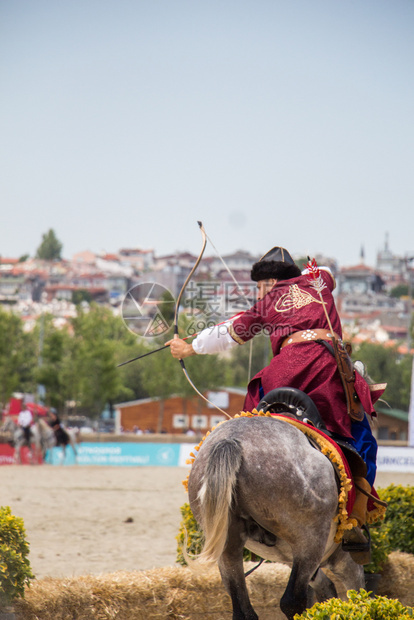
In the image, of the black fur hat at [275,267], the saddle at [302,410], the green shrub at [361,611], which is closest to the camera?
the green shrub at [361,611]

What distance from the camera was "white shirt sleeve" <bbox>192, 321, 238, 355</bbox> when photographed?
4.09 meters

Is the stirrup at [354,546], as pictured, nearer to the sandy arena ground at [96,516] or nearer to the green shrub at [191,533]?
the green shrub at [191,533]

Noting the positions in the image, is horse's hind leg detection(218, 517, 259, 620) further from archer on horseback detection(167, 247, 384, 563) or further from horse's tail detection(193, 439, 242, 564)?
archer on horseback detection(167, 247, 384, 563)

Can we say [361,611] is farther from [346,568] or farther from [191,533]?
[191,533]

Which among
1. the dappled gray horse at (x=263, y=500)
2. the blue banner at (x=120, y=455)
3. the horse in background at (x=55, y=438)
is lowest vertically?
the blue banner at (x=120, y=455)

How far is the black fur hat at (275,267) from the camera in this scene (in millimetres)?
4355

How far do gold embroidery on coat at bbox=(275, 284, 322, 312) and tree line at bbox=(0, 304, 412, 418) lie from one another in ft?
76.5

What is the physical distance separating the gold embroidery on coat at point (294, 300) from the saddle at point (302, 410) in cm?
53

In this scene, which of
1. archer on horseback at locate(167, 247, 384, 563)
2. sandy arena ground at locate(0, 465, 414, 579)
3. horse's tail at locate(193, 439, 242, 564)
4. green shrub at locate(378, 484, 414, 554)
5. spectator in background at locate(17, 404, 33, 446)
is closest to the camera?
horse's tail at locate(193, 439, 242, 564)

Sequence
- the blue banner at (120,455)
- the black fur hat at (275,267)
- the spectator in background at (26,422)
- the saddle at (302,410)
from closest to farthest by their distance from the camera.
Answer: the saddle at (302,410), the black fur hat at (275,267), the spectator in background at (26,422), the blue banner at (120,455)

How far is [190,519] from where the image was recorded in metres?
4.91

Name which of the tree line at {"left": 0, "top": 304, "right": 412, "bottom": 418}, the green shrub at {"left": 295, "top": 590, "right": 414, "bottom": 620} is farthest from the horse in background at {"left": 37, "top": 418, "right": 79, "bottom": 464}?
the green shrub at {"left": 295, "top": 590, "right": 414, "bottom": 620}

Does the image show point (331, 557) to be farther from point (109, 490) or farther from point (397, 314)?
point (397, 314)

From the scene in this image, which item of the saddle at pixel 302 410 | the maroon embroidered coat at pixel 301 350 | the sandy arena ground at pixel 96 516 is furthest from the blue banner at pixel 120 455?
the saddle at pixel 302 410
